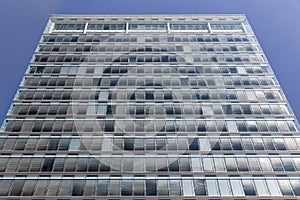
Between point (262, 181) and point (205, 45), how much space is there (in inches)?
1357

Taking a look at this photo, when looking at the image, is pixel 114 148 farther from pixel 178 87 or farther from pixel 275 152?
pixel 275 152

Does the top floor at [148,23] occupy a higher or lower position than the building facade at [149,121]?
higher

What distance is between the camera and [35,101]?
2191 inches

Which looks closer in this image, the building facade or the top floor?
the building facade

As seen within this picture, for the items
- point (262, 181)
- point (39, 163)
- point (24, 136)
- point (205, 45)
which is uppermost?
point (205, 45)

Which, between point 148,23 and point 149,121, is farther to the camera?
point 148,23

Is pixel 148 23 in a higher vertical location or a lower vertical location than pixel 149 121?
higher

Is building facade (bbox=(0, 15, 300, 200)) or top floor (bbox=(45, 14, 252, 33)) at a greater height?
top floor (bbox=(45, 14, 252, 33))

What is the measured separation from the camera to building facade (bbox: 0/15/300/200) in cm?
4403

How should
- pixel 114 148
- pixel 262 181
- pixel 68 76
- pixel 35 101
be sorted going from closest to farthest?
1. pixel 262 181
2. pixel 114 148
3. pixel 35 101
4. pixel 68 76

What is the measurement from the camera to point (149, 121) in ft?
171

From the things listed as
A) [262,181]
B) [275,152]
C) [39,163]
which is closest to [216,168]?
[262,181]

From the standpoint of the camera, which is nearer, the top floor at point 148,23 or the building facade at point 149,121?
the building facade at point 149,121

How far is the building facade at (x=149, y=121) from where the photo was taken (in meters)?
44.0
